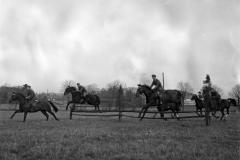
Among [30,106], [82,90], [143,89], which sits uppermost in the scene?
[82,90]

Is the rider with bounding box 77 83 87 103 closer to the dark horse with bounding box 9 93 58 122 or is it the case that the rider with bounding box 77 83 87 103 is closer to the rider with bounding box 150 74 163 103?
the dark horse with bounding box 9 93 58 122

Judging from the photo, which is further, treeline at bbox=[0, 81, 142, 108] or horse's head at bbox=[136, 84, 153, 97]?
treeline at bbox=[0, 81, 142, 108]

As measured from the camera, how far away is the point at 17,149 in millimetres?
Answer: 6816

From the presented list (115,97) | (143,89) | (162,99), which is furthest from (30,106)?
(115,97)

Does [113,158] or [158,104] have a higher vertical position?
[158,104]

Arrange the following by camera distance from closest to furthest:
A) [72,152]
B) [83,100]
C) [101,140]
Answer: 1. [72,152]
2. [101,140]
3. [83,100]

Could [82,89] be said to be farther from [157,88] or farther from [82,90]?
[157,88]

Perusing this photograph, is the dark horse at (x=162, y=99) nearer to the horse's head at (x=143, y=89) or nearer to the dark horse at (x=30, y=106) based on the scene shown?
the horse's head at (x=143, y=89)

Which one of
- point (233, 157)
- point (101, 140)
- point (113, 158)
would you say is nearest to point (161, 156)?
point (113, 158)

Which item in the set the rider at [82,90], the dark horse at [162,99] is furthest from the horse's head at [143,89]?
the rider at [82,90]

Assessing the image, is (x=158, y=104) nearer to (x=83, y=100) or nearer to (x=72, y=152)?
(x=83, y=100)

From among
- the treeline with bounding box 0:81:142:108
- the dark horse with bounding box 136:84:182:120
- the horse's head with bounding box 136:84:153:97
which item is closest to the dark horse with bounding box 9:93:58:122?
the treeline with bounding box 0:81:142:108

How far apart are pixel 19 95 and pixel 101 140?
11245 millimetres

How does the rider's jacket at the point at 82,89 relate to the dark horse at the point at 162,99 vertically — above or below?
above
